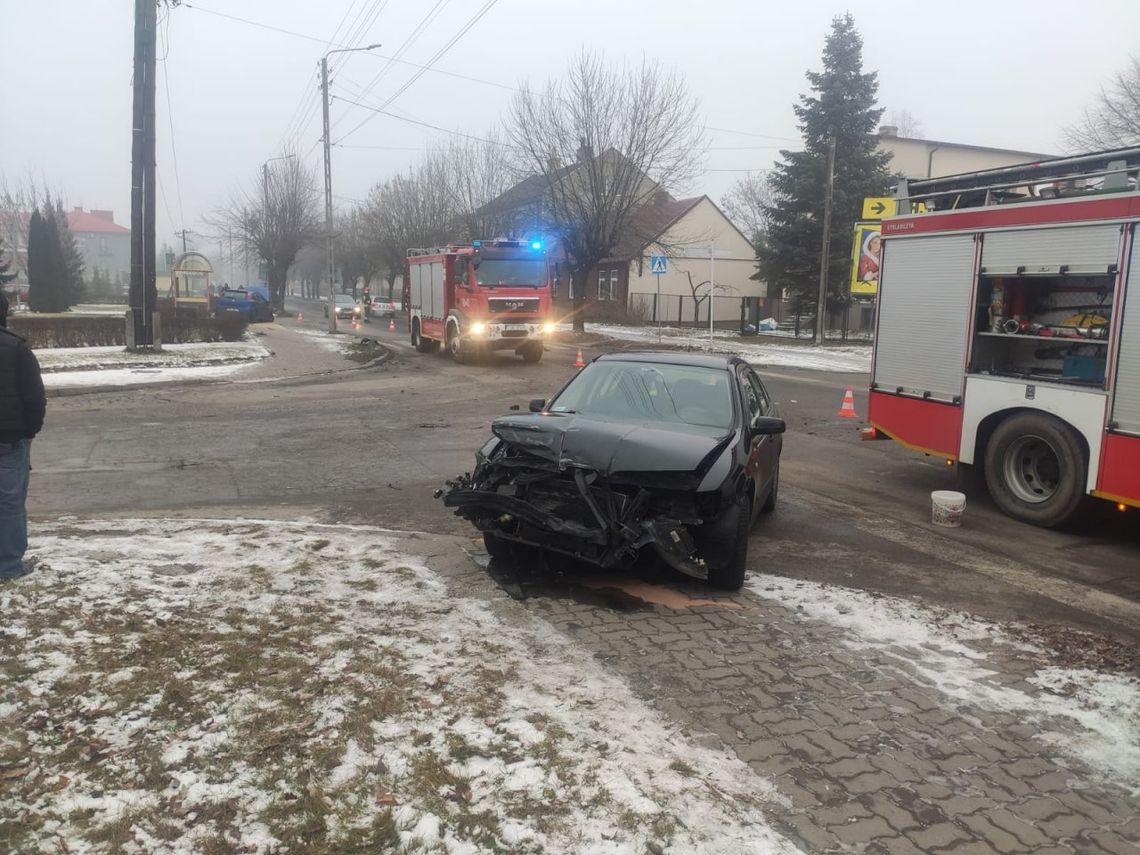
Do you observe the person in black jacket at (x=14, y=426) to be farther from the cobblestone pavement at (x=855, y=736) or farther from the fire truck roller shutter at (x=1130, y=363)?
the fire truck roller shutter at (x=1130, y=363)

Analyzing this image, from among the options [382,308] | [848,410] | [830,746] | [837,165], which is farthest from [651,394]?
[382,308]

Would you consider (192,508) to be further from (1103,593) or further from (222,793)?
(1103,593)

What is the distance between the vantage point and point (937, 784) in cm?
329

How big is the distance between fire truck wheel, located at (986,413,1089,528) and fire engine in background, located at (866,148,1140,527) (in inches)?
0.5

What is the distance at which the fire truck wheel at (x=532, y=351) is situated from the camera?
22.5 metres

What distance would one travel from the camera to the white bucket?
7.44m

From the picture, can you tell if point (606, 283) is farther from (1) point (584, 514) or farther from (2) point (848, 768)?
(2) point (848, 768)

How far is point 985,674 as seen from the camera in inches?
169

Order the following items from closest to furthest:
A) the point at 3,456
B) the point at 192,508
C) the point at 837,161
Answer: the point at 3,456 → the point at 192,508 → the point at 837,161

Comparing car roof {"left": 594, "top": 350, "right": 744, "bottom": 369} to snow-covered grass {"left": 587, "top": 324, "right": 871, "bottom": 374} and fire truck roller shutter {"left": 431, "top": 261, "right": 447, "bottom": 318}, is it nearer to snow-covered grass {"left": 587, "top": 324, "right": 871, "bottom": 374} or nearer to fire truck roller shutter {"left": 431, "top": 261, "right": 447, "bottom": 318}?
snow-covered grass {"left": 587, "top": 324, "right": 871, "bottom": 374}

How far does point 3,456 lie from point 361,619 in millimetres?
2480

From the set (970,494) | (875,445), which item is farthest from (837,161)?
(970,494)

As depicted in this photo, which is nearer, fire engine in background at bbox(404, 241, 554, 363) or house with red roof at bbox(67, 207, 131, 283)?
fire engine in background at bbox(404, 241, 554, 363)

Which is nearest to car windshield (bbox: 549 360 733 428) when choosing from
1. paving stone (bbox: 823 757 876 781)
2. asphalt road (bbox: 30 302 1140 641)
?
asphalt road (bbox: 30 302 1140 641)
